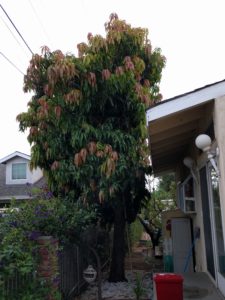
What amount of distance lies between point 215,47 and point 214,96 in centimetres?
622

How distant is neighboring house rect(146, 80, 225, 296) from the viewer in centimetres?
506

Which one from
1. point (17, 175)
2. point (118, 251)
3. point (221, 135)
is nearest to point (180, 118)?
point (221, 135)

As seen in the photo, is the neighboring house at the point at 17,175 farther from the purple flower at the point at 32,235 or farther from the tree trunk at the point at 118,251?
the purple flower at the point at 32,235

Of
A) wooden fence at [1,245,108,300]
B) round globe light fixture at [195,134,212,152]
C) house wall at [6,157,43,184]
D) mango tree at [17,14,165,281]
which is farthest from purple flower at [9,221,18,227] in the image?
house wall at [6,157,43,184]

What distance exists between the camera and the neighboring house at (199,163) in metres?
5.06

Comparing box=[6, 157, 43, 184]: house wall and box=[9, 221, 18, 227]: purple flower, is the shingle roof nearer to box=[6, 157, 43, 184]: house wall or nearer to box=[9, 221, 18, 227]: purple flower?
box=[6, 157, 43, 184]: house wall

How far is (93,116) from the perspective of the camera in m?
9.02

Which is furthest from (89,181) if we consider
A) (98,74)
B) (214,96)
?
(214,96)

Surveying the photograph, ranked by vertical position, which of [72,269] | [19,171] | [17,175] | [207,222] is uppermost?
[19,171]

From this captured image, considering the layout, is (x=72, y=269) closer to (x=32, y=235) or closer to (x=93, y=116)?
(x=32, y=235)

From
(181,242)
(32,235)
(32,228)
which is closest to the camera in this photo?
(32,235)

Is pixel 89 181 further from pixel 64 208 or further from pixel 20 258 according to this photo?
pixel 20 258

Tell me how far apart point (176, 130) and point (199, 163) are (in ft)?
2.88

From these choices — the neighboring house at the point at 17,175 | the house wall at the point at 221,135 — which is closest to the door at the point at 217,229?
the house wall at the point at 221,135
